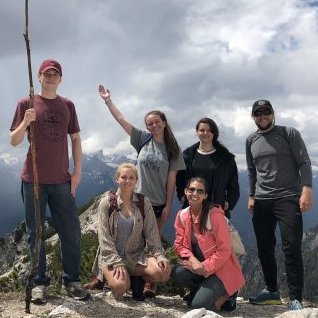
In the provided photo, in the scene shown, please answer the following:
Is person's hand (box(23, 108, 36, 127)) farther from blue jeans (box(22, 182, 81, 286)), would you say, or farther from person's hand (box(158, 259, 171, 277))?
person's hand (box(158, 259, 171, 277))

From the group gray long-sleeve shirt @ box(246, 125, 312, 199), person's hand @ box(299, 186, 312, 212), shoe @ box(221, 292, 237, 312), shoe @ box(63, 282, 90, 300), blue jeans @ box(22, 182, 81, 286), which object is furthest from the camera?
gray long-sleeve shirt @ box(246, 125, 312, 199)

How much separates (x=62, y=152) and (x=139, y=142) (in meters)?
2.00

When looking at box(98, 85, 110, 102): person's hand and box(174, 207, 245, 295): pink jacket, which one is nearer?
box(174, 207, 245, 295): pink jacket

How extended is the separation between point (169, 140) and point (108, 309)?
3527mm

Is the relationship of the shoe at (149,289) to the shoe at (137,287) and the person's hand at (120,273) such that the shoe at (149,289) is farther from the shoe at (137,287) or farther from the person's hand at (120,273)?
the person's hand at (120,273)

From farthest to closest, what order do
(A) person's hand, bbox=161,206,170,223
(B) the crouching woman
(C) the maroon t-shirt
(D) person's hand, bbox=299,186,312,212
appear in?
(A) person's hand, bbox=161,206,170,223
(D) person's hand, bbox=299,186,312,212
(B) the crouching woman
(C) the maroon t-shirt

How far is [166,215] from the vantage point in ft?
30.3

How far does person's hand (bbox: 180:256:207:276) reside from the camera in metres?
8.05

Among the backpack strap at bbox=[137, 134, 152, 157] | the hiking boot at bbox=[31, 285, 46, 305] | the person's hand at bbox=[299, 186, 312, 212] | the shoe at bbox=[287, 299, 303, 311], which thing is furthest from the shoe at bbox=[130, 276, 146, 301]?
the person's hand at bbox=[299, 186, 312, 212]

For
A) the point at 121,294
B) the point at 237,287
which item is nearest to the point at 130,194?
the point at 121,294

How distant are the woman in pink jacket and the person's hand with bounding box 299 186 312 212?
5.01 feet

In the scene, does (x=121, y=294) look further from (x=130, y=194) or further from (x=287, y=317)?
(x=287, y=317)

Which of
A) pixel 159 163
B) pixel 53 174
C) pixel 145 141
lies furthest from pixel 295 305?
pixel 53 174

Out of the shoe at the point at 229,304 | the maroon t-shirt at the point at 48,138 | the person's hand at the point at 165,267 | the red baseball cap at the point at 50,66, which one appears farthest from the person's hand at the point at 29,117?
the shoe at the point at 229,304
